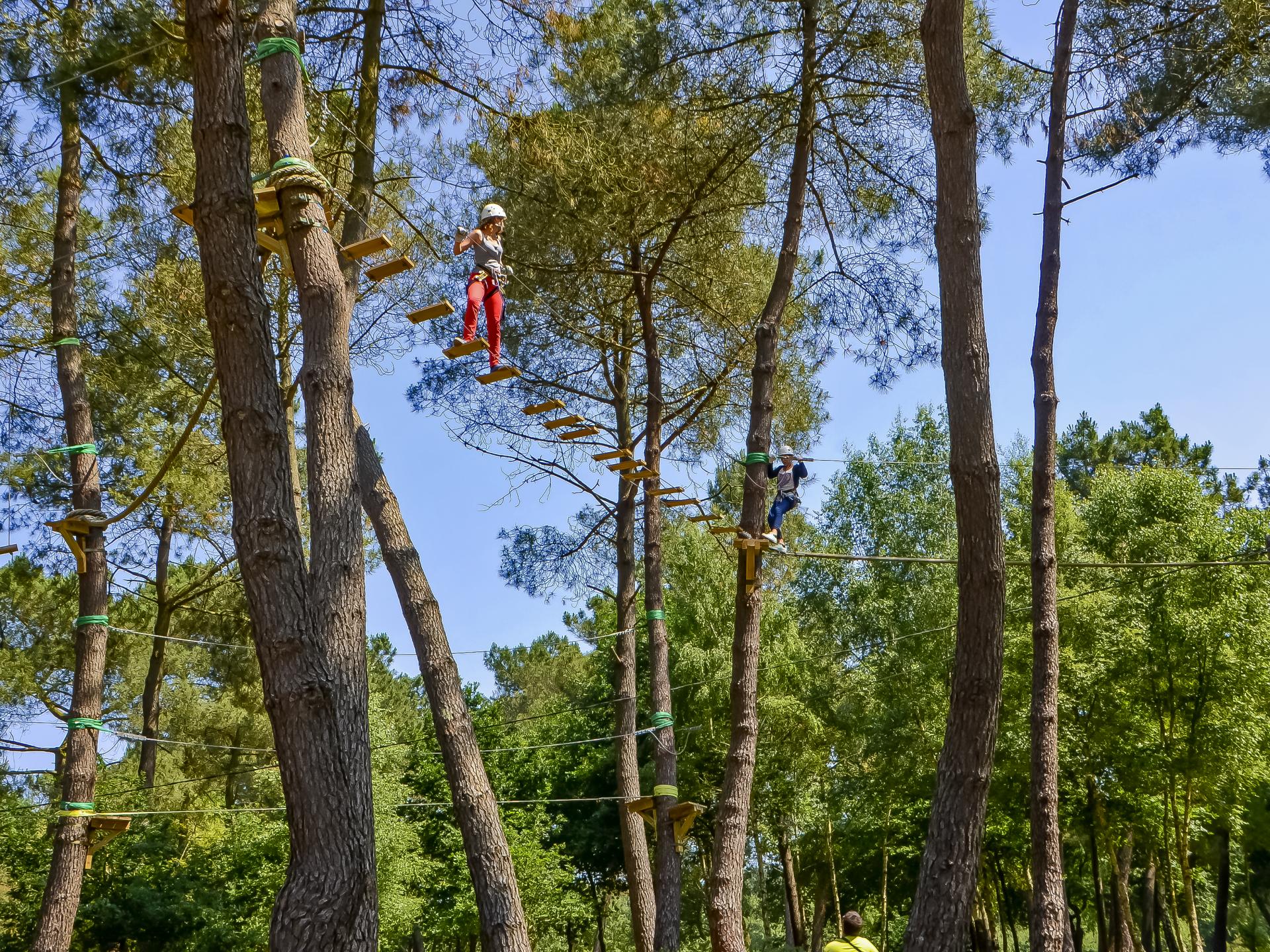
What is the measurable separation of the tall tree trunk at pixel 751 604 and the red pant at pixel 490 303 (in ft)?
6.42

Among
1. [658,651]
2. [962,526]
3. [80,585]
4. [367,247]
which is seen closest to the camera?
[962,526]

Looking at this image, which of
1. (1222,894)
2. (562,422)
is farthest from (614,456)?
(1222,894)

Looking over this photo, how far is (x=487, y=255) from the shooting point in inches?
274

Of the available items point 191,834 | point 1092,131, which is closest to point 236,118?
point 1092,131

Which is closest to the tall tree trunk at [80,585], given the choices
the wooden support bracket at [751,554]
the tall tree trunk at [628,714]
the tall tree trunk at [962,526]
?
the tall tree trunk at [628,714]

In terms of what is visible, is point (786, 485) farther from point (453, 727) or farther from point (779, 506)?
point (453, 727)

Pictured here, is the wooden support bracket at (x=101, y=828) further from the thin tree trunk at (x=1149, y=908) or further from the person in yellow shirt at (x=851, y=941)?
the thin tree trunk at (x=1149, y=908)

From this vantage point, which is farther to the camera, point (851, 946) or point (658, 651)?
point (658, 651)

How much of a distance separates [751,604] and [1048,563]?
6.64 feet

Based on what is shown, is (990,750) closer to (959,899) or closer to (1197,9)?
(959,899)

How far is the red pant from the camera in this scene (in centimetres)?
680

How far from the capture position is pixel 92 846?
8.44 meters

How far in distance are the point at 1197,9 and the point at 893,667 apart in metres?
10.8

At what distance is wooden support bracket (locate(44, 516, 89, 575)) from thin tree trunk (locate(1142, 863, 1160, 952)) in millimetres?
18080
